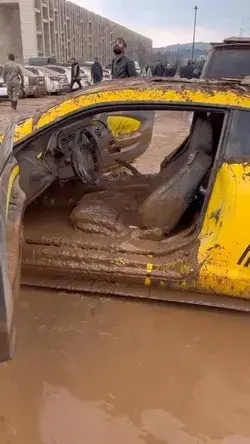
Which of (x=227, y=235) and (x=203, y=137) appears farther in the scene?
(x=203, y=137)

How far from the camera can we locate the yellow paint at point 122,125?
4.90 metres

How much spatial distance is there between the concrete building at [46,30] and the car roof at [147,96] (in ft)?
142

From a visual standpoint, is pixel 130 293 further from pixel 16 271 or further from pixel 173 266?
pixel 16 271

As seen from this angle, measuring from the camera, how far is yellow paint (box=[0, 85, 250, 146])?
2617 mm

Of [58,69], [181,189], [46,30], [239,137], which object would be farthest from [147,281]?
[46,30]

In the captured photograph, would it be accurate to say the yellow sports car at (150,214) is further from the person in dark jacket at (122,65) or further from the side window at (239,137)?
the person in dark jacket at (122,65)

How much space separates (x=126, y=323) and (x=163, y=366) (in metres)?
0.41

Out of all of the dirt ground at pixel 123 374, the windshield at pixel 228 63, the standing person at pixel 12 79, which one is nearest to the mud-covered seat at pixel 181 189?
the dirt ground at pixel 123 374

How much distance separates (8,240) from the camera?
80.0 inches

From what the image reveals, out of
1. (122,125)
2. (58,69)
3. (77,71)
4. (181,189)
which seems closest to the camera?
(181,189)

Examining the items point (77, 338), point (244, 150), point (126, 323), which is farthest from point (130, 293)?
point (244, 150)

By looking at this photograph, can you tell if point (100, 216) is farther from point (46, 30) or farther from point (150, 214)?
point (46, 30)

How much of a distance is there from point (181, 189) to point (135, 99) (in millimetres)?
→ 625

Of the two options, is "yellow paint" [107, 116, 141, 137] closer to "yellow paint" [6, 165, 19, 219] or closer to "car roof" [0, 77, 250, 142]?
"car roof" [0, 77, 250, 142]
